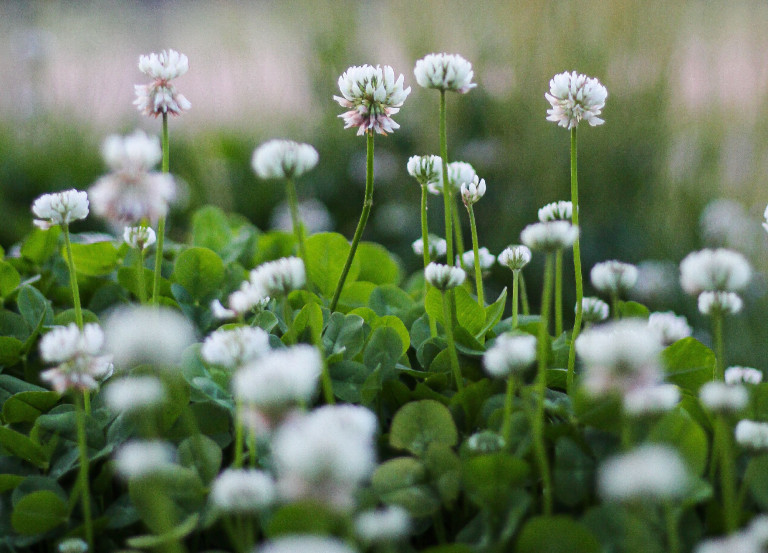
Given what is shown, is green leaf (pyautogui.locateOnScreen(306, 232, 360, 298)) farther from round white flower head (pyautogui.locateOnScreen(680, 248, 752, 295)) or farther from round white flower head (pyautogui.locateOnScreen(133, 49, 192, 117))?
round white flower head (pyautogui.locateOnScreen(680, 248, 752, 295))

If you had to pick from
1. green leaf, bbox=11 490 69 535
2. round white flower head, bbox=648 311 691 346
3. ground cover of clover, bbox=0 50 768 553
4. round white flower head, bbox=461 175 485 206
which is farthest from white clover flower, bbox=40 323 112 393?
round white flower head, bbox=648 311 691 346

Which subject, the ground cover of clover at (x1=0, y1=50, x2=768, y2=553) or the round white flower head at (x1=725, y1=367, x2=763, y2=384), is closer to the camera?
the ground cover of clover at (x1=0, y1=50, x2=768, y2=553)

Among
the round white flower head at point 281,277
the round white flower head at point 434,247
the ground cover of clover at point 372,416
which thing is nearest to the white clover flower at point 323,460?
the ground cover of clover at point 372,416

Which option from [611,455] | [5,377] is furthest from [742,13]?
[5,377]

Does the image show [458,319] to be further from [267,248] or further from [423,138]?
[423,138]

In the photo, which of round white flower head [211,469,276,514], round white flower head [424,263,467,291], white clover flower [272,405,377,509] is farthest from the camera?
round white flower head [424,263,467,291]

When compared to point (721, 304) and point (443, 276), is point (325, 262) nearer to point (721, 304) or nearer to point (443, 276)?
point (443, 276)

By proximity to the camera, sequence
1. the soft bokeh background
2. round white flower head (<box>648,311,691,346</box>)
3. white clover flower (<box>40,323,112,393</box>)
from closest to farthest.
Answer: white clover flower (<box>40,323,112,393</box>)
round white flower head (<box>648,311,691,346</box>)
the soft bokeh background

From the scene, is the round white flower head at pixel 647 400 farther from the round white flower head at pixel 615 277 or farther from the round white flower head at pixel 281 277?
the round white flower head at pixel 281 277
